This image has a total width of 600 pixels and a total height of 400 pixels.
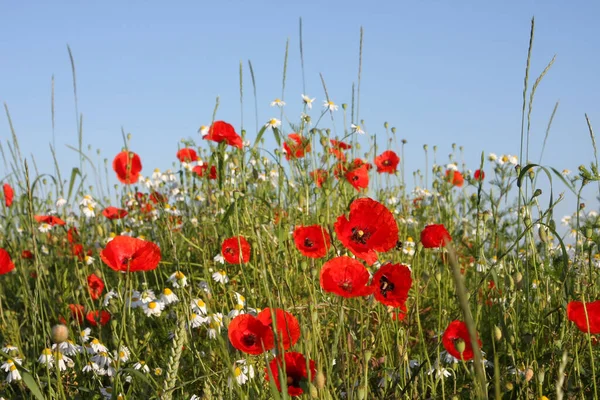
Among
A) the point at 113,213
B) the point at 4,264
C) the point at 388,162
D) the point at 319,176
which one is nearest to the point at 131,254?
the point at 4,264

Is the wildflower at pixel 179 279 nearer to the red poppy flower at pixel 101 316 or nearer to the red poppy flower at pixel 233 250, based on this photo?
the red poppy flower at pixel 233 250

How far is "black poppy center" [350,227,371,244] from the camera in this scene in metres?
2.15

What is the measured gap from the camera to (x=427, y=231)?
2.22 metres

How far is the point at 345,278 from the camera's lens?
1882 millimetres

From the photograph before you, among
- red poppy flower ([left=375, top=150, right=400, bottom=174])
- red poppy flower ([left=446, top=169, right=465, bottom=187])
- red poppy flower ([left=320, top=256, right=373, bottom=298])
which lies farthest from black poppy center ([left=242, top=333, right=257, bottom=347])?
red poppy flower ([left=446, top=169, right=465, bottom=187])

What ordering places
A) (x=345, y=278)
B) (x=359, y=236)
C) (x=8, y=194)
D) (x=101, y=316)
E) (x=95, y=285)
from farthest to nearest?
(x=8, y=194) → (x=95, y=285) → (x=101, y=316) → (x=359, y=236) → (x=345, y=278)

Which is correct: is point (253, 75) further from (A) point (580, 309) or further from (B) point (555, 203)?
(A) point (580, 309)

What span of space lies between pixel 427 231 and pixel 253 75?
1014 mm

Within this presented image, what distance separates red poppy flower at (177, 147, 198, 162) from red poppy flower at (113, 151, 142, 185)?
45 cm

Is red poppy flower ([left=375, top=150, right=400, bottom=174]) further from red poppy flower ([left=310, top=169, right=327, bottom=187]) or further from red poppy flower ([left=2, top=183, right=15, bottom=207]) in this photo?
red poppy flower ([left=2, top=183, right=15, bottom=207])

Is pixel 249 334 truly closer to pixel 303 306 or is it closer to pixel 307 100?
pixel 303 306

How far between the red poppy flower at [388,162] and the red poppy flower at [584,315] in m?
3.01

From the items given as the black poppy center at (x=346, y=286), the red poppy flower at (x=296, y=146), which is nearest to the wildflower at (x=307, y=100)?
the red poppy flower at (x=296, y=146)

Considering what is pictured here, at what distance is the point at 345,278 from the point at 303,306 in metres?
0.16
